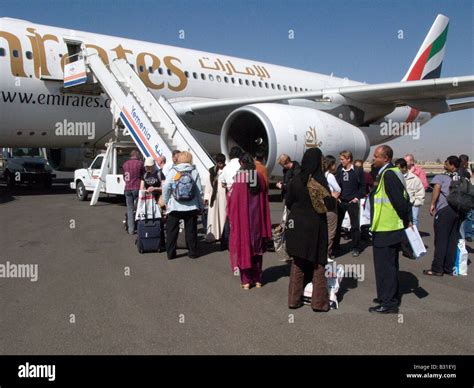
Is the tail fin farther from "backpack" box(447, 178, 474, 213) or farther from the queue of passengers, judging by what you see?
"backpack" box(447, 178, 474, 213)

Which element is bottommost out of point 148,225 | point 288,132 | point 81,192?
point 148,225

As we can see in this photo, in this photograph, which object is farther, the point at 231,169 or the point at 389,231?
the point at 231,169

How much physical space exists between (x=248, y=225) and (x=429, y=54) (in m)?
16.2

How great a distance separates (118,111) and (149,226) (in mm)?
5116

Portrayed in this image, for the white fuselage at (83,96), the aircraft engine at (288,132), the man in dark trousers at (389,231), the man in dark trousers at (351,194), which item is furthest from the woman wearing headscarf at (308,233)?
the white fuselage at (83,96)

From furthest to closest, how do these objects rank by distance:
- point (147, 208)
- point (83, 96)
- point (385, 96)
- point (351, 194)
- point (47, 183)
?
1. point (47, 183)
2. point (385, 96)
3. point (83, 96)
4. point (351, 194)
5. point (147, 208)

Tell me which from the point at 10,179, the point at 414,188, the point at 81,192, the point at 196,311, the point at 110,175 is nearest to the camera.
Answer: the point at 196,311

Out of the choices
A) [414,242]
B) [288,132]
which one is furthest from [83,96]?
[414,242]

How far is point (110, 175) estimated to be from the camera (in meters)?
11.4

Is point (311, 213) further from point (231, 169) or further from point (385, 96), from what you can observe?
point (385, 96)

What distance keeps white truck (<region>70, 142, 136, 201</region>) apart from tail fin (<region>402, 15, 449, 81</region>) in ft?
39.1

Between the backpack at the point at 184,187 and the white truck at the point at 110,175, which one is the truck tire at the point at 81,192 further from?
the backpack at the point at 184,187

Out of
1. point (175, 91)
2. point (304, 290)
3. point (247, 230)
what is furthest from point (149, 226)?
point (175, 91)

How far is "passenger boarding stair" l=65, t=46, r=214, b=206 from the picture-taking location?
9.65 meters
